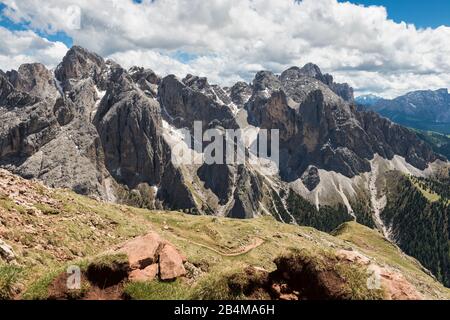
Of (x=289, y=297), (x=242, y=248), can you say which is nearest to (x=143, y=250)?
(x=289, y=297)

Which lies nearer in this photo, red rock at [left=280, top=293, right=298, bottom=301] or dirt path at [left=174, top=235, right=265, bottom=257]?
red rock at [left=280, top=293, right=298, bottom=301]

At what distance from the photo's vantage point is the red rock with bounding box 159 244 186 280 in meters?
22.5

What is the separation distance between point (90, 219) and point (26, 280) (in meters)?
24.7

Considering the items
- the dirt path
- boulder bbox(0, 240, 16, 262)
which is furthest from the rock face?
the dirt path

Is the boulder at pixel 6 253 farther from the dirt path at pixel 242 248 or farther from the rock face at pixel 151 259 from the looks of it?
the dirt path at pixel 242 248

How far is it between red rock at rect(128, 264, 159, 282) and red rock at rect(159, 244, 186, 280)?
0.34 m

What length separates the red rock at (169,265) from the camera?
22.5 metres

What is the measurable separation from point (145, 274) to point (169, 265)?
162cm

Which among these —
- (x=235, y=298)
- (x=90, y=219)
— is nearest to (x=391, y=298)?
(x=235, y=298)

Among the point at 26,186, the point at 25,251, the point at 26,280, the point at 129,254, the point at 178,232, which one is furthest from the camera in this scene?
the point at 178,232

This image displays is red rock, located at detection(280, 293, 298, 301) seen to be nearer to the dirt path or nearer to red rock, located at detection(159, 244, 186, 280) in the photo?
red rock, located at detection(159, 244, 186, 280)

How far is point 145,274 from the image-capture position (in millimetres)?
22062

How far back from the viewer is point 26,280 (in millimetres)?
20484
